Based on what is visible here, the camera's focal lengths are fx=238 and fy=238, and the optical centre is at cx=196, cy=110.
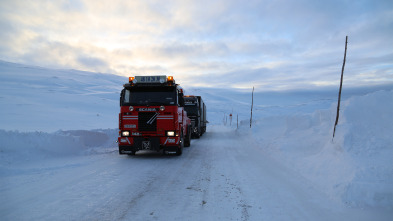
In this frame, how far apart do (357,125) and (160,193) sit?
7.67 metres

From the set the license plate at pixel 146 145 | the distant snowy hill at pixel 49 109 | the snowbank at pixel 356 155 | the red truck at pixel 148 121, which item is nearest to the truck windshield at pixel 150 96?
the red truck at pixel 148 121

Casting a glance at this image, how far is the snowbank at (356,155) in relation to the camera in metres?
4.86

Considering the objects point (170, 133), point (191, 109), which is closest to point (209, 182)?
point (170, 133)

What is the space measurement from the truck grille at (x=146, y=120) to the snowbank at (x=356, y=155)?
548 cm

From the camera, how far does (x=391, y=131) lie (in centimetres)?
795

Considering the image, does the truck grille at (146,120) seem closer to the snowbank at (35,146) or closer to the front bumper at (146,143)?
the front bumper at (146,143)

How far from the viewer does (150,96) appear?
395 inches

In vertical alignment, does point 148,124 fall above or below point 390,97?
below

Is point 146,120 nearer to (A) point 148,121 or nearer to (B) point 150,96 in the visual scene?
(A) point 148,121

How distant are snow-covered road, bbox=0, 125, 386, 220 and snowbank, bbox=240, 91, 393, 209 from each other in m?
0.45

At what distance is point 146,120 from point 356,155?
7.27 meters

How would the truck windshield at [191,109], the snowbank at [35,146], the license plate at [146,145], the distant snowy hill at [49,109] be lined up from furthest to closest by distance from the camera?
1. the truck windshield at [191,109]
2. the distant snowy hill at [49,109]
3. the license plate at [146,145]
4. the snowbank at [35,146]

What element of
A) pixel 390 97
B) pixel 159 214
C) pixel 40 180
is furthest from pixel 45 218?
pixel 390 97

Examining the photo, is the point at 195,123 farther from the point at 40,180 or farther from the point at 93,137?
the point at 40,180
